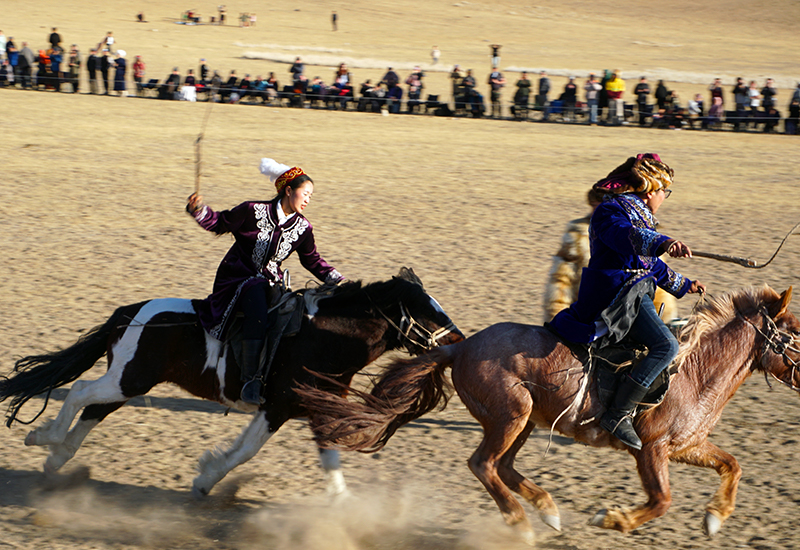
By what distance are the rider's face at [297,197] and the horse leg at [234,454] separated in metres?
1.38

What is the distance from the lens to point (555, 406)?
4.74 metres

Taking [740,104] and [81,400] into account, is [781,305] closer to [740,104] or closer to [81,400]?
[81,400]

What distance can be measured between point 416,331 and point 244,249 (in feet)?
4.33

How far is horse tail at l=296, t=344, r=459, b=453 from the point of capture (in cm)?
488

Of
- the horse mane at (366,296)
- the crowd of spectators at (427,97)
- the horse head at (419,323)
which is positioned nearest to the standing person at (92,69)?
the crowd of spectators at (427,97)

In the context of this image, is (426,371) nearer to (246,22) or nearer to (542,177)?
(542,177)

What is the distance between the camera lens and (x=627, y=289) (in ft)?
15.3

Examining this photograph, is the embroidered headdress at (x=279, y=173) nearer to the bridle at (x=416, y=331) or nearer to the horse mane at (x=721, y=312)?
the bridle at (x=416, y=331)

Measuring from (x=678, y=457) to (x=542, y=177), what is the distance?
13.2 metres

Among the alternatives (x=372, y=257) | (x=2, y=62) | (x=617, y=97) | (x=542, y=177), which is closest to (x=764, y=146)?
(x=617, y=97)

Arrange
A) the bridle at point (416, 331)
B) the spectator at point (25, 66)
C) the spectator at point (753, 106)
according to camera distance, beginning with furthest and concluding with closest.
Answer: the spectator at point (25, 66) < the spectator at point (753, 106) < the bridle at point (416, 331)

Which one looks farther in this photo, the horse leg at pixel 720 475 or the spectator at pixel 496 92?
the spectator at pixel 496 92

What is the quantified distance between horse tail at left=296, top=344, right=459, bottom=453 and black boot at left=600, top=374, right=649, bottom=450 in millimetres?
983

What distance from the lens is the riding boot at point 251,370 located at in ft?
17.1
